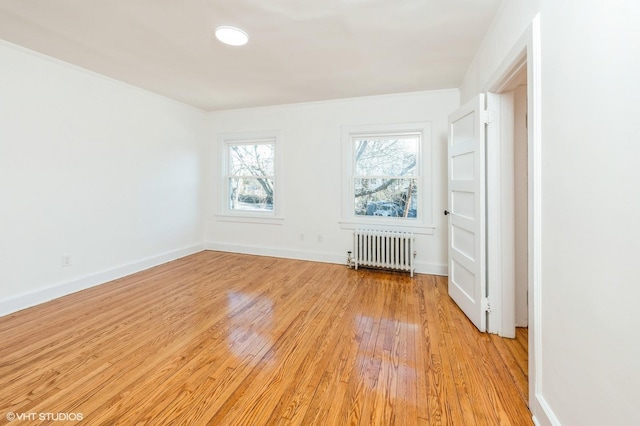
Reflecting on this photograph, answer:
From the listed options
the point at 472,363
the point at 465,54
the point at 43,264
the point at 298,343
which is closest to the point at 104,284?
the point at 43,264

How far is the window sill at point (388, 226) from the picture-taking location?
3848mm

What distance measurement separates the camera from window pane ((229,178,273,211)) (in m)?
4.83

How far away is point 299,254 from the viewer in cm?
451

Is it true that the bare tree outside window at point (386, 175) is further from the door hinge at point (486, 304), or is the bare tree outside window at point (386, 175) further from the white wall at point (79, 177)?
the white wall at point (79, 177)

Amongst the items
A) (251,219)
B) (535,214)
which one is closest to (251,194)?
(251,219)

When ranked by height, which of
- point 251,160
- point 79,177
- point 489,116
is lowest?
point 79,177

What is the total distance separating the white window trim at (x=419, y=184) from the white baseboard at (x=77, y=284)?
2824 mm

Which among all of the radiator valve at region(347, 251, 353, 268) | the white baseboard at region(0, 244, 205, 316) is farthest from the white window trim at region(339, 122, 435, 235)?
the white baseboard at region(0, 244, 205, 316)

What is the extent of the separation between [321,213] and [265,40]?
2.51m

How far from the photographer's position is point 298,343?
6.92ft

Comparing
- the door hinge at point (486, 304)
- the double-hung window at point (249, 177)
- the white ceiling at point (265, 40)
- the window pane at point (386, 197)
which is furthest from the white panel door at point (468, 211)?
the double-hung window at point (249, 177)

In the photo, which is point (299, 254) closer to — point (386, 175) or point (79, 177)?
point (386, 175)

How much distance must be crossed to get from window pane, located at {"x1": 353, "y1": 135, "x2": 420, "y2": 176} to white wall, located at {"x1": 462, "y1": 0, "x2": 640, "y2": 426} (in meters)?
2.54

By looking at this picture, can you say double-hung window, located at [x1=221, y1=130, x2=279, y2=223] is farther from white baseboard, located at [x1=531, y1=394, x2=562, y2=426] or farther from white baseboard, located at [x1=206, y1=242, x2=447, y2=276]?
white baseboard, located at [x1=531, y1=394, x2=562, y2=426]
